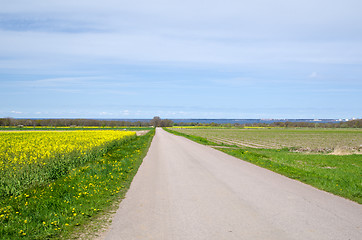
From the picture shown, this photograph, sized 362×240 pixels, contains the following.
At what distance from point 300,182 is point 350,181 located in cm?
210

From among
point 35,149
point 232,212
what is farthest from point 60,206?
point 35,149

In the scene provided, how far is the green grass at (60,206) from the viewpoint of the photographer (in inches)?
259

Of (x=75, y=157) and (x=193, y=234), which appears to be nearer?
(x=193, y=234)

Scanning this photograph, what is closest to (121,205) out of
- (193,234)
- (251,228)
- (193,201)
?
(193,201)

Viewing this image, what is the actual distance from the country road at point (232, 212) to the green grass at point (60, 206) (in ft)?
2.43

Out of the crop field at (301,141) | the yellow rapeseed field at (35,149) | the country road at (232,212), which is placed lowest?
the crop field at (301,141)

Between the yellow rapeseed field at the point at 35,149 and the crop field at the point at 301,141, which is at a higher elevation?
the yellow rapeseed field at the point at 35,149

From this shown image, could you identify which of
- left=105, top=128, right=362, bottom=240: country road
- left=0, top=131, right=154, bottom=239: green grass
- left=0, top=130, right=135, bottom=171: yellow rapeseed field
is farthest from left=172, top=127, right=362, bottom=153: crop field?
left=0, top=131, right=154, bottom=239: green grass

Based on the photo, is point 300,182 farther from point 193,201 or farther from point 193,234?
point 193,234

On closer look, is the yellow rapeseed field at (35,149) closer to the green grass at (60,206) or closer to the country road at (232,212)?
the green grass at (60,206)

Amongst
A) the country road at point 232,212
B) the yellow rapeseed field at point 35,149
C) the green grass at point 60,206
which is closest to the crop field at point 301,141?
the country road at point 232,212

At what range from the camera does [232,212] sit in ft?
26.1

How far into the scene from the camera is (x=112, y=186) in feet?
37.2

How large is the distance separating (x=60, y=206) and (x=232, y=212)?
466cm
